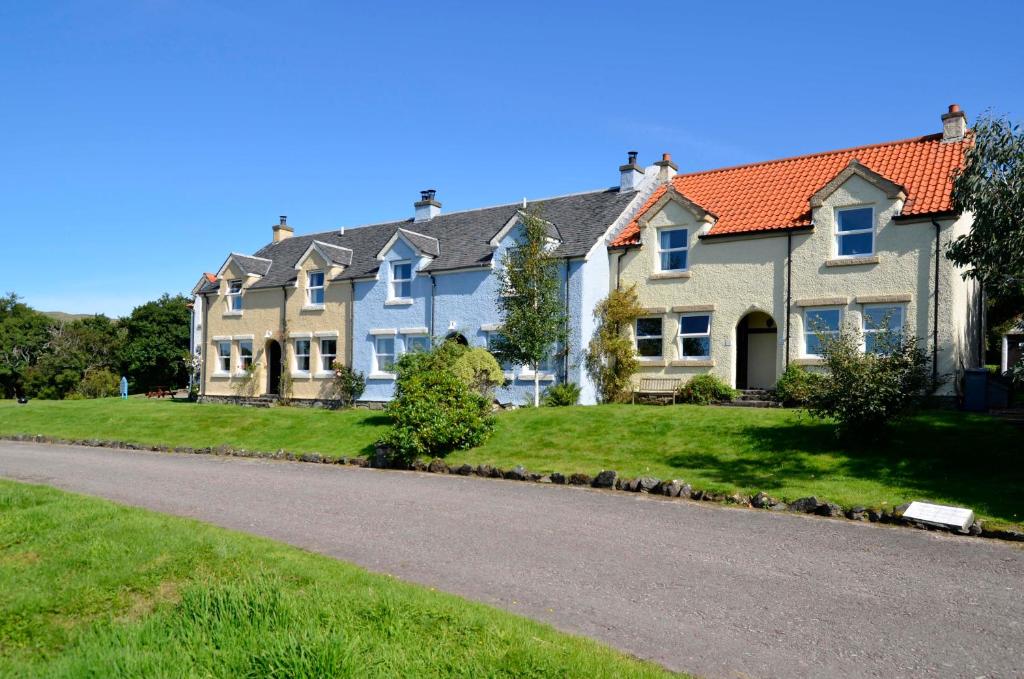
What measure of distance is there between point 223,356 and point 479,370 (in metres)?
20.7

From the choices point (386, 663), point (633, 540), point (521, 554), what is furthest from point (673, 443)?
point (386, 663)

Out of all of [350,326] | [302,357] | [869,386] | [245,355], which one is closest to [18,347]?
[245,355]

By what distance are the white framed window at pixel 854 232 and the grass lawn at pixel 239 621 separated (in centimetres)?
1961

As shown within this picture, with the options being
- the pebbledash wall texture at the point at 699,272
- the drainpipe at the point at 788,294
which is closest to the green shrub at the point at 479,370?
the pebbledash wall texture at the point at 699,272

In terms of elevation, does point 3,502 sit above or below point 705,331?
below

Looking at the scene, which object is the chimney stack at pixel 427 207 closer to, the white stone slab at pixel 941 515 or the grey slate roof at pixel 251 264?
the grey slate roof at pixel 251 264

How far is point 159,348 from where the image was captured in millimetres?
53469

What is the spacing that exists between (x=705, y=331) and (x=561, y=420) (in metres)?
6.80

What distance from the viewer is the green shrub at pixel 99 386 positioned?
159 ft

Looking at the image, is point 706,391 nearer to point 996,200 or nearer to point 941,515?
point 996,200

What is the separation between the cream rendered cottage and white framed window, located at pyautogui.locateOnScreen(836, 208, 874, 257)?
0.04 m

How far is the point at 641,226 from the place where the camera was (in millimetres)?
26203

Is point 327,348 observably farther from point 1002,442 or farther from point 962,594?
point 962,594

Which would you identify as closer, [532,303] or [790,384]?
[790,384]
